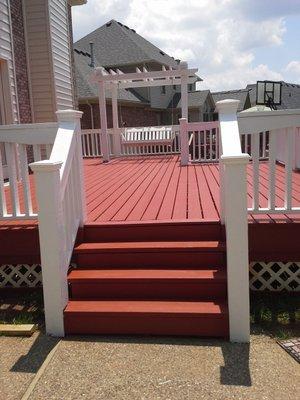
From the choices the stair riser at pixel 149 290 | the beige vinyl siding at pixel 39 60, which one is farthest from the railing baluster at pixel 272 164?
the beige vinyl siding at pixel 39 60

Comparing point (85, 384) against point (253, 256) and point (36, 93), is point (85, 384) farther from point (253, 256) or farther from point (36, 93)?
point (36, 93)

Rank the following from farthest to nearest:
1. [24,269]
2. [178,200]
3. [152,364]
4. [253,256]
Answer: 1. [178,200]
2. [24,269]
3. [253,256]
4. [152,364]

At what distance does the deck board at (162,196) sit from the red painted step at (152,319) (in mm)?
952

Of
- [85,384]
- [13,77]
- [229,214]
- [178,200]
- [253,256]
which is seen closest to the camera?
[85,384]

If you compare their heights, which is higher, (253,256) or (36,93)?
(36,93)

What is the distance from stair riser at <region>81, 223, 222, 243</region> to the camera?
3.78m

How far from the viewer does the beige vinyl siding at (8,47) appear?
6.64 meters

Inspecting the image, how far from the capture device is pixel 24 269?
14.1ft

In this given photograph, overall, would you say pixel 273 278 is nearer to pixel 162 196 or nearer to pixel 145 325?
pixel 145 325

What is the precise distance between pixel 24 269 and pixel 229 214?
7.86ft

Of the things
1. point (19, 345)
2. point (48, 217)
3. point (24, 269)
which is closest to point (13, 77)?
point (24, 269)

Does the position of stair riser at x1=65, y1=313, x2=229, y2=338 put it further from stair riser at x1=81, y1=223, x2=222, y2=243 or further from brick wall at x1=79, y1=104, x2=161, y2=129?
brick wall at x1=79, y1=104, x2=161, y2=129

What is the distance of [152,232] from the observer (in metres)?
3.84

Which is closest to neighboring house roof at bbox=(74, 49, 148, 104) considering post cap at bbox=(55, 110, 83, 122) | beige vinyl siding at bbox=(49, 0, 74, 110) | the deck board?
beige vinyl siding at bbox=(49, 0, 74, 110)
